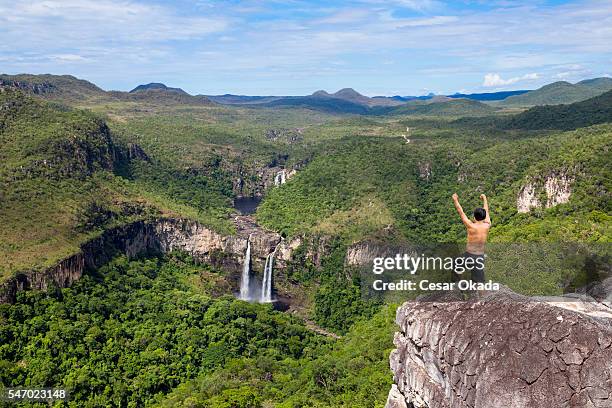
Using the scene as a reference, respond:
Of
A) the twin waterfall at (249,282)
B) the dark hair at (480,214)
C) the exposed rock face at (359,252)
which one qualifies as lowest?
the twin waterfall at (249,282)

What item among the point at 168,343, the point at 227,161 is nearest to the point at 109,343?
the point at 168,343

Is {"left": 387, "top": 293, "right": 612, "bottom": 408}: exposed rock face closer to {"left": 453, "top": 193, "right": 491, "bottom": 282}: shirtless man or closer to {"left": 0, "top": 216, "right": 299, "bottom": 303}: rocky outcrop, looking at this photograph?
{"left": 453, "top": 193, "right": 491, "bottom": 282}: shirtless man

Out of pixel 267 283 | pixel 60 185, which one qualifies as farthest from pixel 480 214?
pixel 267 283

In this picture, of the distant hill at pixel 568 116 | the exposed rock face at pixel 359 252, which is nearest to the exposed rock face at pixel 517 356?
the exposed rock face at pixel 359 252

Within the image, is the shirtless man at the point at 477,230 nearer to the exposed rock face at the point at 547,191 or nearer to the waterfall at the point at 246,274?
the exposed rock face at the point at 547,191

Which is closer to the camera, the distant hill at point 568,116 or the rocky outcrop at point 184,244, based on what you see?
the rocky outcrop at point 184,244

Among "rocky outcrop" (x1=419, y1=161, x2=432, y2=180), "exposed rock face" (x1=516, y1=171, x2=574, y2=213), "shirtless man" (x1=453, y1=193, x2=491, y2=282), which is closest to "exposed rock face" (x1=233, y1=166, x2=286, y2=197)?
"rocky outcrop" (x1=419, y1=161, x2=432, y2=180)

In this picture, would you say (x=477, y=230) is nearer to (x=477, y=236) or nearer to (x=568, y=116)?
(x=477, y=236)
